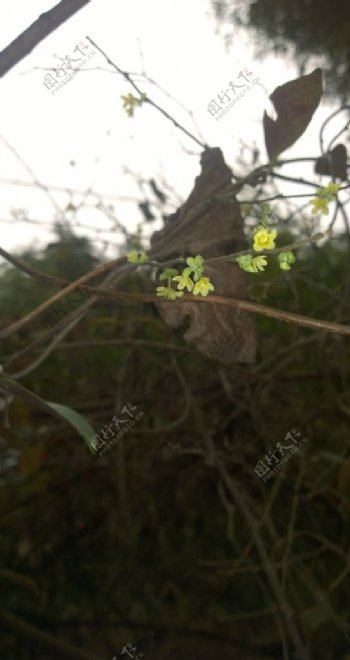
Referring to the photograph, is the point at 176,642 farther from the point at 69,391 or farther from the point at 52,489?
the point at 69,391

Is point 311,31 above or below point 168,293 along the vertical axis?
above

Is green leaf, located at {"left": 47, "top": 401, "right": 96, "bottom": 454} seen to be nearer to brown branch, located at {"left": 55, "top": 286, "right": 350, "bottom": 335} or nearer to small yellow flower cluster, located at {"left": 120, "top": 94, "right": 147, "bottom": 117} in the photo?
brown branch, located at {"left": 55, "top": 286, "right": 350, "bottom": 335}

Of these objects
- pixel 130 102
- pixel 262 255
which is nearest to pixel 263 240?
pixel 262 255

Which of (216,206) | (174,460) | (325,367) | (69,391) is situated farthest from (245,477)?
(216,206)

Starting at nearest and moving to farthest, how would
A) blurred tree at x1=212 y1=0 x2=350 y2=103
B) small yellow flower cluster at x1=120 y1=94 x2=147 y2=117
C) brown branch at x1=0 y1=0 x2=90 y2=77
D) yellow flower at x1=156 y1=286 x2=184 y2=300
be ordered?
brown branch at x1=0 y1=0 x2=90 y2=77 → yellow flower at x1=156 y1=286 x2=184 y2=300 → small yellow flower cluster at x1=120 y1=94 x2=147 y2=117 → blurred tree at x1=212 y1=0 x2=350 y2=103

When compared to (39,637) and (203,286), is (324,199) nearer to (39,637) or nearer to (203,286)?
(203,286)

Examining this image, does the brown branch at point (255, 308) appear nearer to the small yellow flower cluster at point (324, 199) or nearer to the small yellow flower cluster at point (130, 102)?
the small yellow flower cluster at point (324, 199)

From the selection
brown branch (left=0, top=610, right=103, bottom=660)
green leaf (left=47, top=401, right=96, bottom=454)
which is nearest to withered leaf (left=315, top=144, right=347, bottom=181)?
green leaf (left=47, top=401, right=96, bottom=454)
